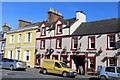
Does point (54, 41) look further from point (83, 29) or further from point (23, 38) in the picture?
point (23, 38)

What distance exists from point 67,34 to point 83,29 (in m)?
2.45

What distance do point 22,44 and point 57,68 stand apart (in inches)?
533

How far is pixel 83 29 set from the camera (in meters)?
23.4

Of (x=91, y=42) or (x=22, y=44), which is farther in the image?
(x=22, y=44)

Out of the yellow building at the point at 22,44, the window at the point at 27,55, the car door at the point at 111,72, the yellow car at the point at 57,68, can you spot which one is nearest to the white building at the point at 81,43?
the yellow building at the point at 22,44

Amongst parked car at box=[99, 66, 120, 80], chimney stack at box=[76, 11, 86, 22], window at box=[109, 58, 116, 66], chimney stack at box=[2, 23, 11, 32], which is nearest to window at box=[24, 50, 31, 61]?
chimney stack at box=[76, 11, 86, 22]

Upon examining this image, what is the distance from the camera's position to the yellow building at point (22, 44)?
2816cm

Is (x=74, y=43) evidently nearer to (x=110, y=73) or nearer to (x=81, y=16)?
(x=81, y=16)

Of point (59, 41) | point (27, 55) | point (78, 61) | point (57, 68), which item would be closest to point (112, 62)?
point (78, 61)

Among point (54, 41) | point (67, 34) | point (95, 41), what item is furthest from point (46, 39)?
point (95, 41)

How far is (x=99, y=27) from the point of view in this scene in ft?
72.3

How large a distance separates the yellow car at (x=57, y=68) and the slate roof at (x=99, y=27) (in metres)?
5.87

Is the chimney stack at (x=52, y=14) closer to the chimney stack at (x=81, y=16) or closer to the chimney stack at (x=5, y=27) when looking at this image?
the chimney stack at (x=81, y=16)

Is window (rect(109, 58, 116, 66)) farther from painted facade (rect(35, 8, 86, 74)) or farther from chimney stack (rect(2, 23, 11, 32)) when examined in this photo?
chimney stack (rect(2, 23, 11, 32))
